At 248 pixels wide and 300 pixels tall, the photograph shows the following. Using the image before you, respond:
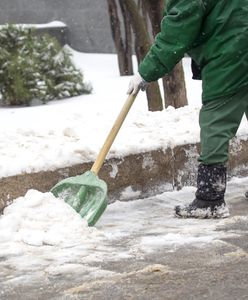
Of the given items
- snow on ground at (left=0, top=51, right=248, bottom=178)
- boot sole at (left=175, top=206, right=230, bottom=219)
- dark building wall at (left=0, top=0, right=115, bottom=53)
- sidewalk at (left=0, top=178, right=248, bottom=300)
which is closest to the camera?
sidewalk at (left=0, top=178, right=248, bottom=300)

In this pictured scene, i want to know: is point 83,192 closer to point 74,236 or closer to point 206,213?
point 74,236

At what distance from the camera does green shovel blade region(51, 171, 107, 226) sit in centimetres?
408

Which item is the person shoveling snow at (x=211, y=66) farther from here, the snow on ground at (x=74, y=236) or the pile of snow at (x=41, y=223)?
the pile of snow at (x=41, y=223)

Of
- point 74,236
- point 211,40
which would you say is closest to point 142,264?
point 74,236

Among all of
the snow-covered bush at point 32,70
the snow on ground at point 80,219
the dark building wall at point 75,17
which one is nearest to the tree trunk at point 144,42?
the snow on ground at point 80,219

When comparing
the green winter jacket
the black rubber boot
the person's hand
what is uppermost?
the green winter jacket

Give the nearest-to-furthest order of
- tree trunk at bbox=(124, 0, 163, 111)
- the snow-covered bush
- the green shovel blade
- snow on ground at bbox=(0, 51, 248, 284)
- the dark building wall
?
snow on ground at bbox=(0, 51, 248, 284) → the green shovel blade → tree trunk at bbox=(124, 0, 163, 111) → the snow-covered bush → the dark building wall

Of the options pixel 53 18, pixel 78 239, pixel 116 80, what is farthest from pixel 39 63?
pixel 78 239

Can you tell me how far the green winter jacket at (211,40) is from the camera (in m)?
4.10

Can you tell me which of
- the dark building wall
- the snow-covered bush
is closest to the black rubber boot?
the snow-covered bush

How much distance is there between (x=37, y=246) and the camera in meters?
3.73

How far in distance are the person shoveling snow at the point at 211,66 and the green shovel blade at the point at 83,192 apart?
1.65ft

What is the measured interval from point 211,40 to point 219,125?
1.64ft

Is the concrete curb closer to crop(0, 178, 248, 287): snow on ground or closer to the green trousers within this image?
crop(0, 178, 248, 287): snow on ground
